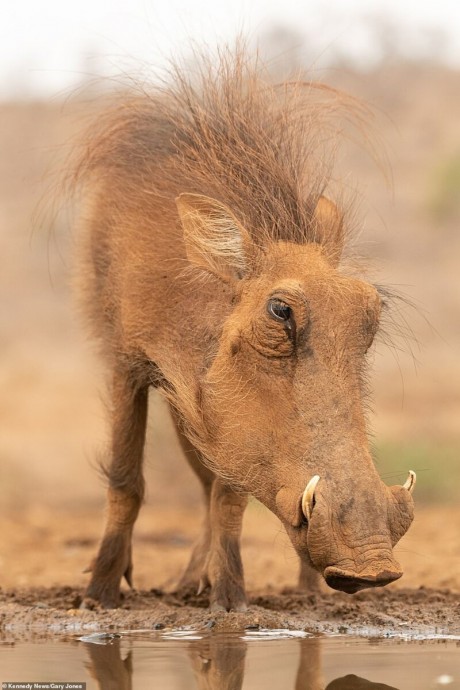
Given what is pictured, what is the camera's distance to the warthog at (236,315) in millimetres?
4551

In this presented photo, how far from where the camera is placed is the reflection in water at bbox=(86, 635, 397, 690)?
4.17 meters

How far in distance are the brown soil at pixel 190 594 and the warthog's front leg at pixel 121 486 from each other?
0.12 meters

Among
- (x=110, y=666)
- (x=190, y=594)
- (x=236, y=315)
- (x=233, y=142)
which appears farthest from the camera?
(x=190, y=594)

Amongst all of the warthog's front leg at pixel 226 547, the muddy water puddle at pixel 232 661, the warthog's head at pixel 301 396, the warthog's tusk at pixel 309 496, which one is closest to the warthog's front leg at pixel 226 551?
the warthog's front leg at pixel 226 547

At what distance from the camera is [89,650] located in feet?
15.8

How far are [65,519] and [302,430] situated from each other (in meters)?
5.78

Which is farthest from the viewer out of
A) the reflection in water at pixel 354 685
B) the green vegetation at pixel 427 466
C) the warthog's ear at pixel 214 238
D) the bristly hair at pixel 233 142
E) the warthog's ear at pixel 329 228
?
the green vegetation at pixel 427 466

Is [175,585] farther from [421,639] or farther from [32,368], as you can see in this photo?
[32,368]

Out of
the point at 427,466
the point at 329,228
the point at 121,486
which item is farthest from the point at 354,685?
the point at 427,466

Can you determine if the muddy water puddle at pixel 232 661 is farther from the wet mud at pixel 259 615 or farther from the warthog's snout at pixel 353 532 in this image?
the warthog's snout at pixel 353 532

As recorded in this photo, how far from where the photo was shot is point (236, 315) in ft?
16.6

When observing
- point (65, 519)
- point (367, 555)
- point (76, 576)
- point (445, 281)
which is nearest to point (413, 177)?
point (445, 281)

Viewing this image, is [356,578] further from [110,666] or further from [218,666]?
[110,666]

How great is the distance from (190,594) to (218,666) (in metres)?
1.93
